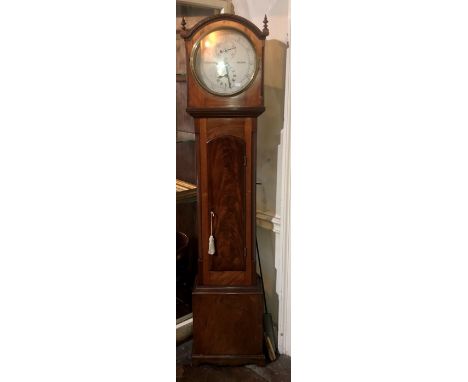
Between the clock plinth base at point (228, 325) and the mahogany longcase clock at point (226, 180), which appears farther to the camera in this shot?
the clock plinth base at point (228, 325)

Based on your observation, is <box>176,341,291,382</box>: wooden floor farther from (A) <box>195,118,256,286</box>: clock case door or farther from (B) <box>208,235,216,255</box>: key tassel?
(B) <box>208,235,216,255</box>: key tassel

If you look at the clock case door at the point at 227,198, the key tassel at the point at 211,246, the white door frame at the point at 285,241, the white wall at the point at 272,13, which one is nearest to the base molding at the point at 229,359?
the white door frame at the point at 285,241

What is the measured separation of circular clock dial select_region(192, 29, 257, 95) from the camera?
141cm

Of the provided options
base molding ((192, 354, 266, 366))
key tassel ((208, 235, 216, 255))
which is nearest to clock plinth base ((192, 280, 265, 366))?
base molding ((192, 354, 266, 366))

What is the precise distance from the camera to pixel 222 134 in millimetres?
1452

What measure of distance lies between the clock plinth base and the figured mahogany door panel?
3.8 inches

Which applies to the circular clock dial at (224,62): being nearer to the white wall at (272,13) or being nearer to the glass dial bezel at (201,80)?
the glass dial bezel at (201,80)

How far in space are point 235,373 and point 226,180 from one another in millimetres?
740

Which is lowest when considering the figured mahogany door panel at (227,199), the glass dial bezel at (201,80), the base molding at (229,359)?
the base molding at (229,359)

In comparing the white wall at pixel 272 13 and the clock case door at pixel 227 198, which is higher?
the white wall at pixel 272 13

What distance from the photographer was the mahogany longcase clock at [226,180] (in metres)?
1.41
